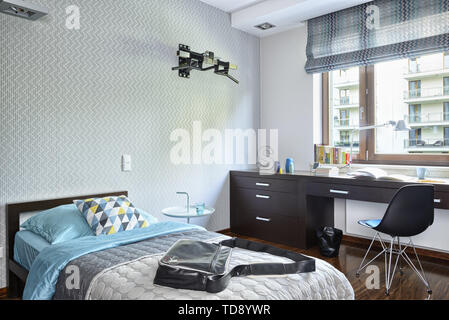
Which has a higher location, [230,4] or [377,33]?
[230,4]

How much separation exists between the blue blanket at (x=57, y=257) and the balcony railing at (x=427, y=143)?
2.74 m

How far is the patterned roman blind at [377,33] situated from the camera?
3021 millimetres

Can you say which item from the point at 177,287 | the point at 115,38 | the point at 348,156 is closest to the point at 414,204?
the point at 348,156

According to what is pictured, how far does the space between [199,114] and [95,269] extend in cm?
229

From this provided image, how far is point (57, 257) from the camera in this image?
1764 mm

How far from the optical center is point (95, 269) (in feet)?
5.23

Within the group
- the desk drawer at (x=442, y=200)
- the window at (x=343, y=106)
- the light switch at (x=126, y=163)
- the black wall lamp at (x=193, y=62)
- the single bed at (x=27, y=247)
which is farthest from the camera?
the window at (x=343, y=106)

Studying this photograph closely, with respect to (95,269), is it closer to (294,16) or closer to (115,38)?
(115,38)

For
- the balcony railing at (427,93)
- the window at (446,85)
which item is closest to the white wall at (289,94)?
the balcony railing at (427,93)

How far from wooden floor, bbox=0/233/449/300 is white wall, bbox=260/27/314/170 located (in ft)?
4.34

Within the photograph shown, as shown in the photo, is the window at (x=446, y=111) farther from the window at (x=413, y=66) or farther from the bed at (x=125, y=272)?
the bed at (x=125, y=272)

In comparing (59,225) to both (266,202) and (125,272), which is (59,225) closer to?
(125,272)

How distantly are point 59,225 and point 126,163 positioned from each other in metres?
0.91

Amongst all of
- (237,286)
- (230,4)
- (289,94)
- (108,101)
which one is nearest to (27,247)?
(108,101)
